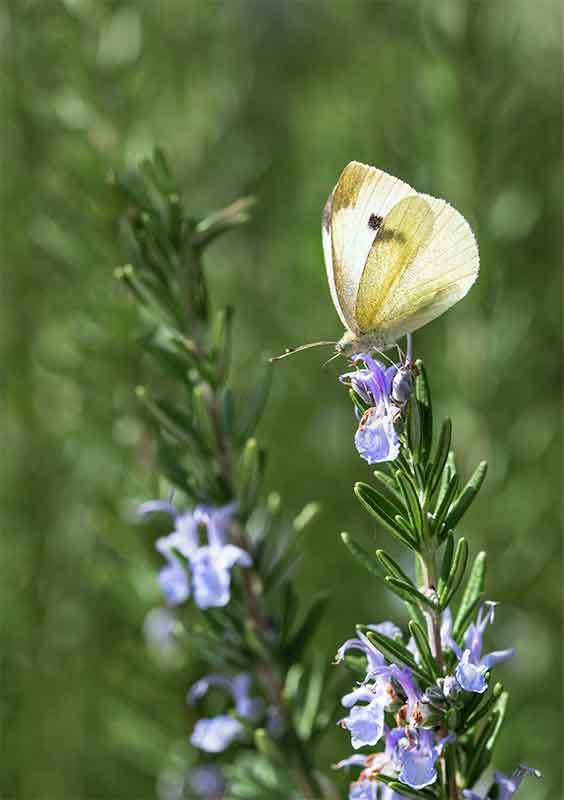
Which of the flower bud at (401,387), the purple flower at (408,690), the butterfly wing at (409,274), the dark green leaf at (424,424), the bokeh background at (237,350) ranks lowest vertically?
the purple flower at (408,690)

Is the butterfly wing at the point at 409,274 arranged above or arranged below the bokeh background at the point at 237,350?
below

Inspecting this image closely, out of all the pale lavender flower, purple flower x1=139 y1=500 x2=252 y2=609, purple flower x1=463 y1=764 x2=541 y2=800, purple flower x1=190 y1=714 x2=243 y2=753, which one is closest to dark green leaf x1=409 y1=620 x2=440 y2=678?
purple flower x1=463 y1=764 x2=541 y2=800

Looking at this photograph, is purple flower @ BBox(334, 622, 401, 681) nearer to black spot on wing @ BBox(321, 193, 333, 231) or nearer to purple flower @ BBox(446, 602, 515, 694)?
purple flower @ BBox(446, 602, 515, 694)

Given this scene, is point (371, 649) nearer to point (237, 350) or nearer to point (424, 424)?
point (424, 424)

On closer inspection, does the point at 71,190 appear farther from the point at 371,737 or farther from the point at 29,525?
the point at 371,737

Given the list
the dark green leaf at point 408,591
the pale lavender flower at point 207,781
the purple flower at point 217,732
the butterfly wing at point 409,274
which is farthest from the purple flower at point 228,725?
the butterfly wing at point 409,274

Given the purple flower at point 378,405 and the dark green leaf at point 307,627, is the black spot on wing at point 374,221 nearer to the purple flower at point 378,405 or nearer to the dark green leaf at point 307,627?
the purple flower at point 378,405

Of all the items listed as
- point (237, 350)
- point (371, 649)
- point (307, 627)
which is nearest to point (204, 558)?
point (307, 627)

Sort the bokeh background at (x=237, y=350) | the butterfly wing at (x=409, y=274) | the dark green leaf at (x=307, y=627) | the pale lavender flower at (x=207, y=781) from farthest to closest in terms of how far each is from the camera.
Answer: the bokeh background at (x=237, y=350), the pale lavender flower at (x=207, y=781), the dark green leaf at (x=307, y=627), the butterfly wing at (x=409, y=274)
